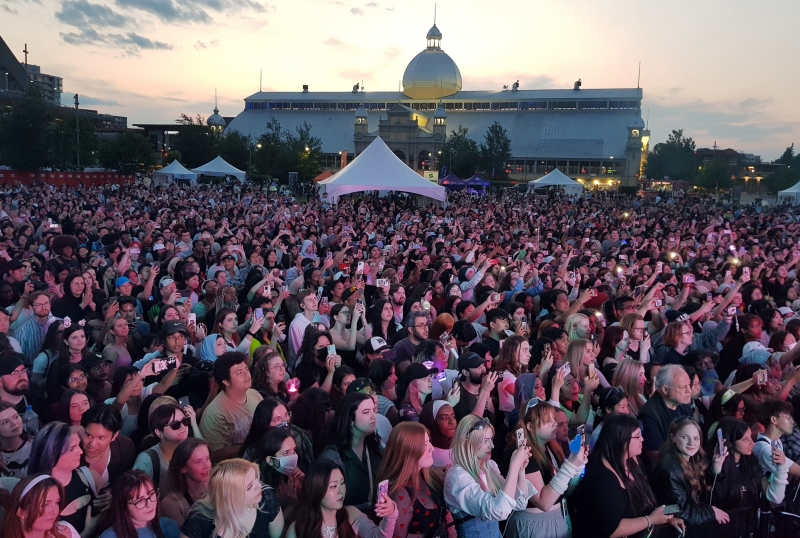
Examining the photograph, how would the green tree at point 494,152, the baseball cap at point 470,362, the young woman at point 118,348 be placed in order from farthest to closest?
the green tree at point 494,152 → the young woman at point 118,348 → the baseball cap at point 470,362

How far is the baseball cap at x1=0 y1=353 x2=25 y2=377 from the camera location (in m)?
4.25

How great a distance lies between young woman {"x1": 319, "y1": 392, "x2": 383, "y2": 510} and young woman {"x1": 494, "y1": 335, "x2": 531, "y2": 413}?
5.00 feet

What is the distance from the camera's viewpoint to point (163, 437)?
3734 millimetres

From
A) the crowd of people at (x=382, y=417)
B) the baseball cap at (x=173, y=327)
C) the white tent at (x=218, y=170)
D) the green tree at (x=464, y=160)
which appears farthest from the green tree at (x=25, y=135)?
the baseball cap at (x=173, y=327)

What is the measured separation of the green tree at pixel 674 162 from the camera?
9338 cm

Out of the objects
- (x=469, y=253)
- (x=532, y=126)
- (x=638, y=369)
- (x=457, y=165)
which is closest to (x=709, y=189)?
(x=532, y=126)

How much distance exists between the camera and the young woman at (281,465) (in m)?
3.45

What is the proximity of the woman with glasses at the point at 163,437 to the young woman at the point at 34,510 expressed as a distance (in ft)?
2.62

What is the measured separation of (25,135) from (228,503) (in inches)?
1861

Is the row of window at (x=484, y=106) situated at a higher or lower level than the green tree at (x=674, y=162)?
higher

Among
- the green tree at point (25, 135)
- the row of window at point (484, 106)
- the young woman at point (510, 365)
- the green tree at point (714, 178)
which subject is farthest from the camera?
the row of window at point (484, 106)

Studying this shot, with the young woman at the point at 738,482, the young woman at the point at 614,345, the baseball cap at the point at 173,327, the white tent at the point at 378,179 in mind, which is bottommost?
the young woman at the point at 738,482

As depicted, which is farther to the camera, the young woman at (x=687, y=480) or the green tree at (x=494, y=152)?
the green tree at (x=494, y=152)

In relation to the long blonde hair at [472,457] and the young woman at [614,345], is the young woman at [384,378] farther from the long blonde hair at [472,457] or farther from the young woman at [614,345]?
the young woman at [614,345]
